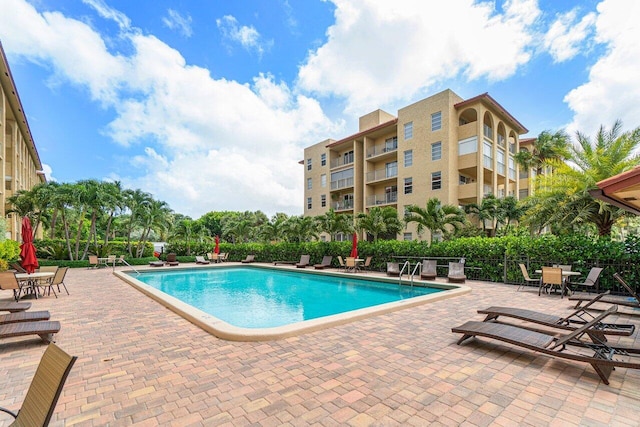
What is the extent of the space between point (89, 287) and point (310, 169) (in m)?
27.5

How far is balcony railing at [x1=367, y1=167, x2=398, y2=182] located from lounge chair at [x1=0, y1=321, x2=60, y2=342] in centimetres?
2589

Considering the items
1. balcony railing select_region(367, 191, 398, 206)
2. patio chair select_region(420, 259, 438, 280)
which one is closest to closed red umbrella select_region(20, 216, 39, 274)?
patio chair select_region(420, 259, 438, 280)

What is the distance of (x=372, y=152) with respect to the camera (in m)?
31.0

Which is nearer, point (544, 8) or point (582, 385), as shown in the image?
point (582, 385)

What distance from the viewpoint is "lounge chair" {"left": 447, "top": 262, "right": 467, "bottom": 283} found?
12586 millimetres

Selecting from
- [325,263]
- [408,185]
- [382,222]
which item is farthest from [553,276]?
[408,185]

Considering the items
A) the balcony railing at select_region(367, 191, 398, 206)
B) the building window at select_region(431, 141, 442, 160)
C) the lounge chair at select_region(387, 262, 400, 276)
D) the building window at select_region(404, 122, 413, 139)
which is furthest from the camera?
the balcony railing at select_region(367, 191, 398, 206)

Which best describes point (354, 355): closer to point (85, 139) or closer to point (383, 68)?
point (383, 68)

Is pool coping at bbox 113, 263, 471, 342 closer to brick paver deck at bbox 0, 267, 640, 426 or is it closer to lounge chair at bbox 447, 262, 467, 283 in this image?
brick paver deck at bbox 0, 267, 640, 426

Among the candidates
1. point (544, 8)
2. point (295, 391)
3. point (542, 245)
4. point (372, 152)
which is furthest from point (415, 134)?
point (295, 391)

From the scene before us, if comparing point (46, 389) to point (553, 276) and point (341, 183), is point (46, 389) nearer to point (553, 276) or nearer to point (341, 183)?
point (553, 276)

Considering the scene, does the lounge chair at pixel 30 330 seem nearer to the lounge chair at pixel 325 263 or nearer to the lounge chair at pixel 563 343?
the lounge chair at pixel 563 343

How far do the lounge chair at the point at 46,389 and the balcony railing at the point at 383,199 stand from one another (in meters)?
27.0

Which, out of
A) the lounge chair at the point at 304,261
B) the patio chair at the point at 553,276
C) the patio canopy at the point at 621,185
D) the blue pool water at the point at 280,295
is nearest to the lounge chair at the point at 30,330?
the blue pool water at the point at 280,295
